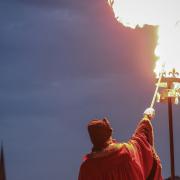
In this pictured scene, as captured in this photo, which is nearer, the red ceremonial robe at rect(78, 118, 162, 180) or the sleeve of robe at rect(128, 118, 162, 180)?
→ the red ceremonial robe at rect(78, 118, 162, 180)

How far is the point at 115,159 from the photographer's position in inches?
247

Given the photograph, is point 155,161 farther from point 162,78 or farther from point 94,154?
point 162,78

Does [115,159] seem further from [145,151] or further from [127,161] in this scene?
[145,151]

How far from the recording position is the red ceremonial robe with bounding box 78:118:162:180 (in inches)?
246

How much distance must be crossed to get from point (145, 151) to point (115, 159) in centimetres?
44

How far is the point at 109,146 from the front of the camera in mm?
6266

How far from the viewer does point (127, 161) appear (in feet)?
20.5

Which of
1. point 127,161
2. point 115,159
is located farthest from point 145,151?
point 115,159

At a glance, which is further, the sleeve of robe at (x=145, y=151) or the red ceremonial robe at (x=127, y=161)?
the sleeve of robe at (x=145, y=151)

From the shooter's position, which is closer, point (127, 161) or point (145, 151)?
point (127, 161)

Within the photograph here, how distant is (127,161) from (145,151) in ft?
1.09

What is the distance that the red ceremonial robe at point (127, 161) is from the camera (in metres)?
6.26

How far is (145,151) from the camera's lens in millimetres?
6461

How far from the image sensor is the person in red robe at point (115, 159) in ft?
20.3
